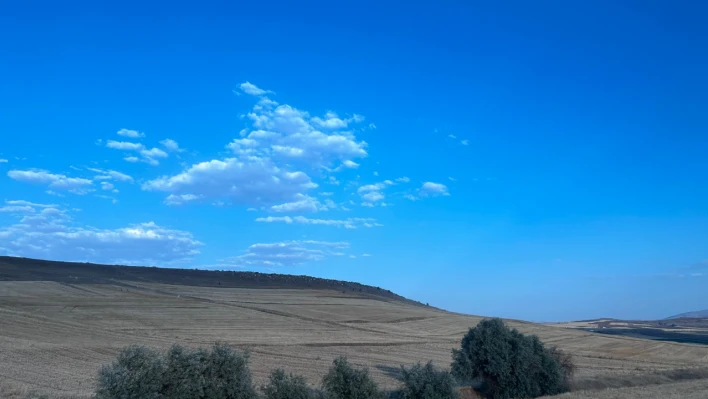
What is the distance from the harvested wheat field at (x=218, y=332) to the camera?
36.3m

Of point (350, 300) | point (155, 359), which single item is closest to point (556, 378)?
point (155, 359)

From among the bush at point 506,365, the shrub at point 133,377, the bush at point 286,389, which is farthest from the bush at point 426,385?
the shrub at point 133,377

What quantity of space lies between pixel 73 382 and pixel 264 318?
3937cm

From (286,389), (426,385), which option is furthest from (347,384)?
(426,385)

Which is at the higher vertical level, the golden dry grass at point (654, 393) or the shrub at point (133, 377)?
the shrub at point (133, 377)

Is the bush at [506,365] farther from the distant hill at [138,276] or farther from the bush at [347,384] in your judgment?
the distant hill at [138,276]

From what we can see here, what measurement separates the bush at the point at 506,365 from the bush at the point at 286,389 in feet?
53.1

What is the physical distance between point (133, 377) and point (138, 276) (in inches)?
3502

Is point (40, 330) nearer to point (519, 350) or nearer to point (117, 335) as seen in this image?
point (117, 335)

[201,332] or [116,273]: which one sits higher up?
[116,273]

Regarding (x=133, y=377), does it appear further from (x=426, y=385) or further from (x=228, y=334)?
(x=228, y=334)

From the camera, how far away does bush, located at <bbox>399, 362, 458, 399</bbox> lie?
26734mm

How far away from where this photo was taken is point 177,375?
66.5 ft

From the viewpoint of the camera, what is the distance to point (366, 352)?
5122 centimetres
